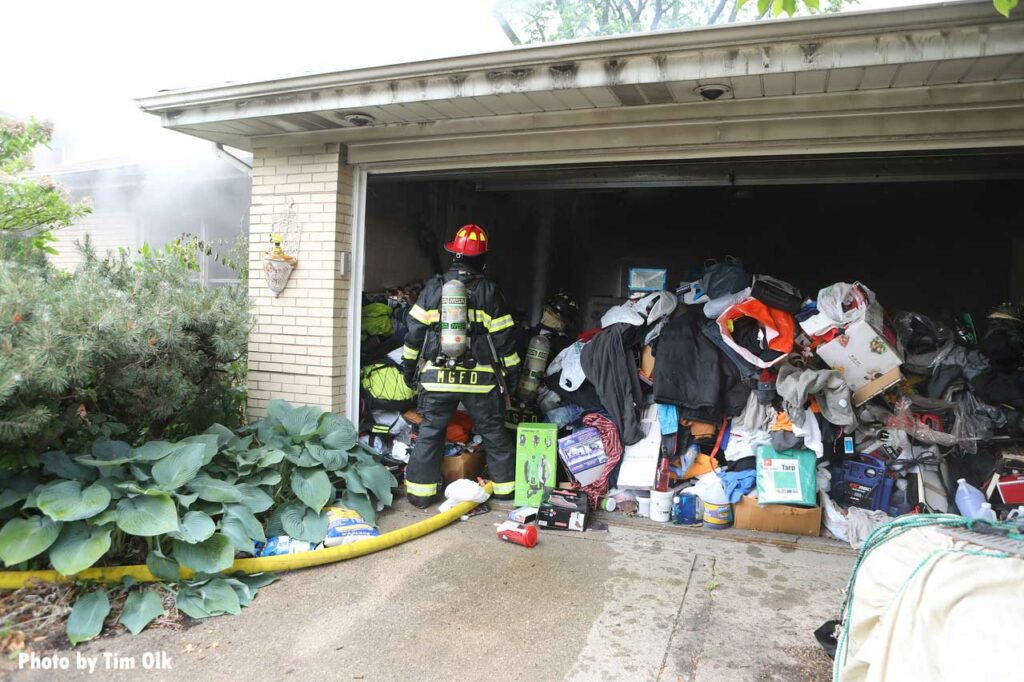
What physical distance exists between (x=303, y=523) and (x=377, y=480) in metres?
0.77

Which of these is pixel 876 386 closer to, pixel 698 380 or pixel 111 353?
pixel 698 380

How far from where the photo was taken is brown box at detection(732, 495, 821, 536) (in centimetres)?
463

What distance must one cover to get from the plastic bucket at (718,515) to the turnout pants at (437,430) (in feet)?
5.51

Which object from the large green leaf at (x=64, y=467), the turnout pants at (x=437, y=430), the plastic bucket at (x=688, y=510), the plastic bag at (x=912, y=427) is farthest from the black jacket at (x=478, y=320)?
A: the plastic bag at (x=912, y=427)

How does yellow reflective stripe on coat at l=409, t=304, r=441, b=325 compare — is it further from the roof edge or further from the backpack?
the roof edge

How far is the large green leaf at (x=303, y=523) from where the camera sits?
13.5 ft

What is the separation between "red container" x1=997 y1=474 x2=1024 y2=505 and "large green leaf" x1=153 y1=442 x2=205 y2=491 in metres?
5.46

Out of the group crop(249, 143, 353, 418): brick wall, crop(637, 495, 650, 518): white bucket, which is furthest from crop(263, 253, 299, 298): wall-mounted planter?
crop(637, 495, 650, 518): white bucket

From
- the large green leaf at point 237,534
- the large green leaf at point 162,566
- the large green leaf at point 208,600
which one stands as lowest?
the large green leaf at point 208,600

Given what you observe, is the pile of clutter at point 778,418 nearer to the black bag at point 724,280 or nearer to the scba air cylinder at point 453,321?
the black bag at point 724,280

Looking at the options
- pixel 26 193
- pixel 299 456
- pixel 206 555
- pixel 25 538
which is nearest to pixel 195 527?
pixel 206 555

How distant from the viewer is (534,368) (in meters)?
5.67

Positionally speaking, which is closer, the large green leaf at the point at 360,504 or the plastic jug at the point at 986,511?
the plastic jug at the point at 986,511

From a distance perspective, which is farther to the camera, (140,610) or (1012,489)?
(1012,489)
